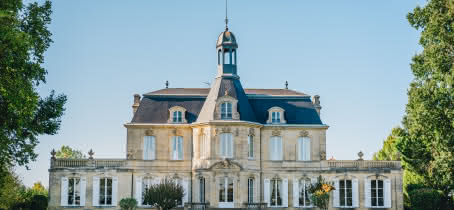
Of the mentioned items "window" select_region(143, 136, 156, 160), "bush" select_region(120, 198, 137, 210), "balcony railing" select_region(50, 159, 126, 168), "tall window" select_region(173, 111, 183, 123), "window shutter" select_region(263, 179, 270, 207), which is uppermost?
"tall window" select_region(173, 111, 183, 123)

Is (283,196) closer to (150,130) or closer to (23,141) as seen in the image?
(150,130)

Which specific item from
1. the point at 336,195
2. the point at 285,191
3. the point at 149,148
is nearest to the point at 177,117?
the point at 149,148

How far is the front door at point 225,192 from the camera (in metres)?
40.3

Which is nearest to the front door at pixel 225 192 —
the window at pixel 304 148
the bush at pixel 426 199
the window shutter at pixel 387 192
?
the window at pixel 304 148

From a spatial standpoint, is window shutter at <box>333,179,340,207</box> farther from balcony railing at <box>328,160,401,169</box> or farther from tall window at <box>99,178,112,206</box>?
tall window at <box>99,178,112,206</box>

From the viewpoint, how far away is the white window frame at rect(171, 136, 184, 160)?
43.0 metres

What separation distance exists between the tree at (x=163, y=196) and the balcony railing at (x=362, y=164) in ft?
38.2

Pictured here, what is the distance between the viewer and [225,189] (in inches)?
1588

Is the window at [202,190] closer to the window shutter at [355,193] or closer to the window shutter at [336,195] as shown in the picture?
the window shutter at [336,195]

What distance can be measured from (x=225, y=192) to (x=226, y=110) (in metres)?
5.52

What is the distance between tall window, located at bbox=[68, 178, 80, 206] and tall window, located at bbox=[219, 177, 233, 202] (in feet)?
33.2

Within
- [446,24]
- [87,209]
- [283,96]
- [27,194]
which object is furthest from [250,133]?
[27,194]

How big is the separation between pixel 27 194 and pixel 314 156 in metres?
22.0

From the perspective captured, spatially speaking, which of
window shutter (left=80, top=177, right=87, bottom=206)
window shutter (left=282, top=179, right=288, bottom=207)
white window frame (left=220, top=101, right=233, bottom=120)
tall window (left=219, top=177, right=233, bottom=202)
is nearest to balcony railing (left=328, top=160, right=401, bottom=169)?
window shutter (left=282, top=179, right=288, bottom=207)
